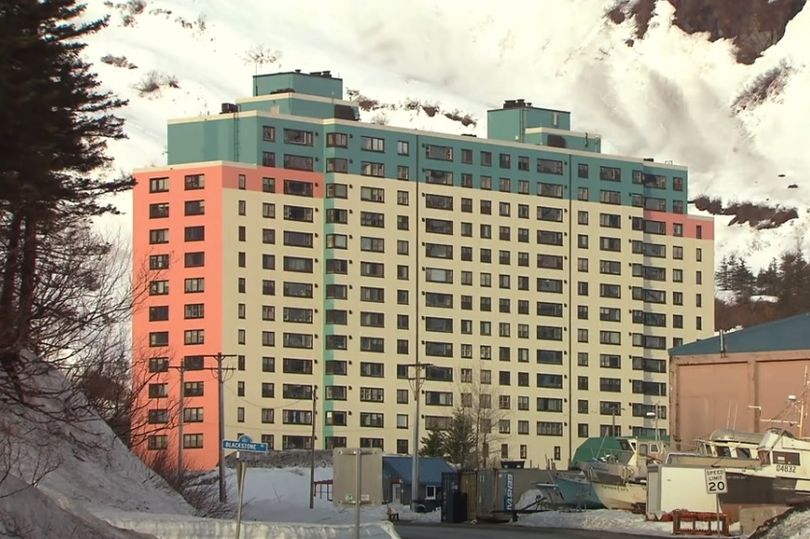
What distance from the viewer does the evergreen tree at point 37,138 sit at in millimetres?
30281

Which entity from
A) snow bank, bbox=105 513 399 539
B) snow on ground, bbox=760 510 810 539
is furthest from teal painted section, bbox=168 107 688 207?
snow bank, bbox=105 513 399 539

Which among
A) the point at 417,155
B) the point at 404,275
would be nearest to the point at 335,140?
the point at 417,155

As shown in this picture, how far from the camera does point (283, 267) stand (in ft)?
464

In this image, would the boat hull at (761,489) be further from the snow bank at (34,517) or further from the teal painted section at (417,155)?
the teal painted section at (417,155)

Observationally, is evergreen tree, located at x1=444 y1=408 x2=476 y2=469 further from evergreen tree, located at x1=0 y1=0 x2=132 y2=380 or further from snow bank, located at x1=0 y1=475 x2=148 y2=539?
snow bank, located at x1=0 y1=475 x2=148 y2=539

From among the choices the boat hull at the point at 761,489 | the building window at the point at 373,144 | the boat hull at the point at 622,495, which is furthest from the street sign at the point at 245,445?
the building window at the point at 373,144

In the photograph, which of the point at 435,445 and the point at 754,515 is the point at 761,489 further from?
the point at 435,445

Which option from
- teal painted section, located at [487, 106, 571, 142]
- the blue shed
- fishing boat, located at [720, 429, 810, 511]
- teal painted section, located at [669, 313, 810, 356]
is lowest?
the blue shed

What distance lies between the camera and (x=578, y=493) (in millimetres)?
79938

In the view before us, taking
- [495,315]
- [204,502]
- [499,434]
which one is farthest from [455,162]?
[204,502]

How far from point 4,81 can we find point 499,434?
4759 inches

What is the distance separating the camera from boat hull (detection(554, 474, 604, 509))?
3100 inches

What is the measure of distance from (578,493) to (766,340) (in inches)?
592

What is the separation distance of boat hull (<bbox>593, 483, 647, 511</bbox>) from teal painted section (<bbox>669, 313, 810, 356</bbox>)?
6.55m
